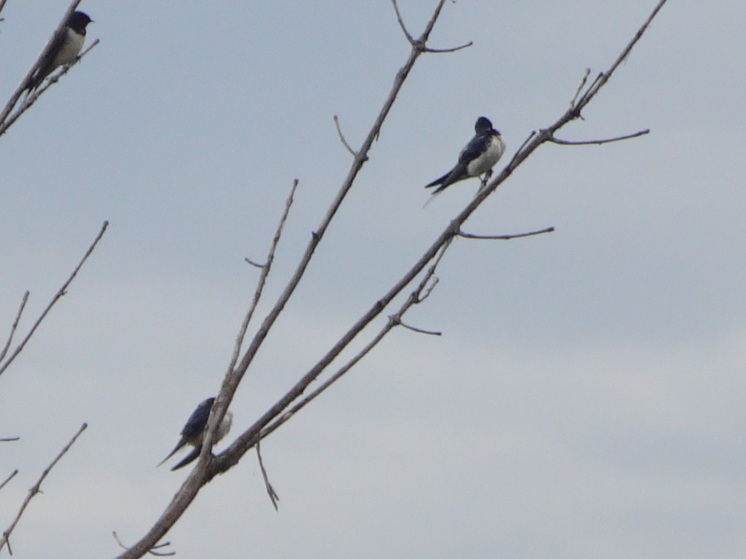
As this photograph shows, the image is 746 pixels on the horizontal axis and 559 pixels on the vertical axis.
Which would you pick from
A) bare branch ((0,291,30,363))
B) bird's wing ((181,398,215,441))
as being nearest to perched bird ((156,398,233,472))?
bird's wing ((181,398,215,441))

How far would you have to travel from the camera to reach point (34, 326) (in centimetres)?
298

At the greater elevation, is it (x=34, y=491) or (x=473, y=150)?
(x=473, y=150)

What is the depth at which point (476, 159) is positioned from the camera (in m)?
13.1

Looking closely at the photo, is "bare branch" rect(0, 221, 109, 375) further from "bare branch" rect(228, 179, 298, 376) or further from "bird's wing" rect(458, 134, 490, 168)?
"bird's wing" rect(458, 134, 490, 168)

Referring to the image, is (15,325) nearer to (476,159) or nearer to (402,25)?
(402,25)

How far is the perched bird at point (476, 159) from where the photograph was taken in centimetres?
1307

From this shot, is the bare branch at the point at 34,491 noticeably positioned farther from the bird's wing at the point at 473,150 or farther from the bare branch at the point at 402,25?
the bird's wing at the point at 473,150

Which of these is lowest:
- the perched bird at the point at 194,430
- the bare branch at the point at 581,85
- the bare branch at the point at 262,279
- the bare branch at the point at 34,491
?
the bare branch at the point at 34,491

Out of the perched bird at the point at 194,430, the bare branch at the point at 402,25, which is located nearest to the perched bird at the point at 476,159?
the perched bird at the point at 194,430

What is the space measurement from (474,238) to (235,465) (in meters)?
0.88

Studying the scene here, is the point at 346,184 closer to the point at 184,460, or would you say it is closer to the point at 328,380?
the point at 328,380

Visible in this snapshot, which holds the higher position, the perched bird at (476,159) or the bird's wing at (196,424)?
the perched bird at (476,159)

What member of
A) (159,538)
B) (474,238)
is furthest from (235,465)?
(474,238)

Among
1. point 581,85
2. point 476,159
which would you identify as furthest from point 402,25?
point 476,159
